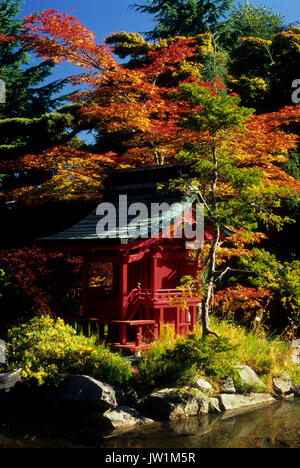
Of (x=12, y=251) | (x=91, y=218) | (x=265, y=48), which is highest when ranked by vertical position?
(x=265, y=48)

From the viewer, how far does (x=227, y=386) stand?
9.78 m

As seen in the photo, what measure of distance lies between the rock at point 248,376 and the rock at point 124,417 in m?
2.47

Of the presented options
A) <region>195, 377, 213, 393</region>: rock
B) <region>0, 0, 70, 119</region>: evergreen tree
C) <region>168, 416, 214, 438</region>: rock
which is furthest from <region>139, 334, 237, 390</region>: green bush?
<region>0, 0, 70, 119</region>: evergreen tree

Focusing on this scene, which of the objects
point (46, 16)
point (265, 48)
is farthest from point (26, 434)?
Result: point (265, 48)

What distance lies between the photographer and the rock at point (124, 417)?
8086 millimetres

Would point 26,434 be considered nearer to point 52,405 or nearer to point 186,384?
point 52,405

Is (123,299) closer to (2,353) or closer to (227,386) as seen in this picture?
(2,353)

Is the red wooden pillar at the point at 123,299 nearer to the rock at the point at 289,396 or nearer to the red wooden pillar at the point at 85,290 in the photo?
the red wooden pillar at the point at 85,290

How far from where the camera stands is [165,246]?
459 inches

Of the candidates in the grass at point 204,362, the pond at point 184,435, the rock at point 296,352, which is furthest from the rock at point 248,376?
the rock at point 296,352

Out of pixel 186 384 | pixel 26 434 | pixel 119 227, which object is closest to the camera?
pixel 26 434

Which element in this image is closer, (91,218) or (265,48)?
(91,218)

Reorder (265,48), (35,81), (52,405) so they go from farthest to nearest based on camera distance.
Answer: (35,81), (265,48), (52,405)

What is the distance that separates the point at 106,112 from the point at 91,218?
3765 mm
